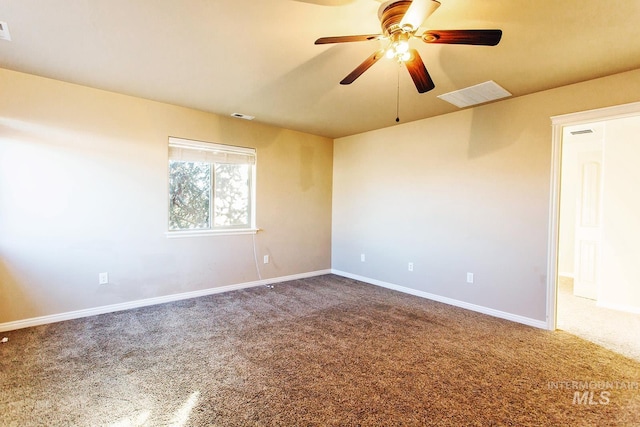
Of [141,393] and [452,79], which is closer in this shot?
[141,393]

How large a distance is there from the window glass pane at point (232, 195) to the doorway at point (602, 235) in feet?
12.6

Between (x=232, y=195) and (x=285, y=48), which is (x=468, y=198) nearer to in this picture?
(x=285, y=48)

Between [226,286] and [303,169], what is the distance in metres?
2.24

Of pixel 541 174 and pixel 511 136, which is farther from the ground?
pixel 511 136

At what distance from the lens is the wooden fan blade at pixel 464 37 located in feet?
5.20

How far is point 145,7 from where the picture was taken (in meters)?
1.89

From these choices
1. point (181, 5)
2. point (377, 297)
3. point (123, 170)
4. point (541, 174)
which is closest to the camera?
point (181, 5)

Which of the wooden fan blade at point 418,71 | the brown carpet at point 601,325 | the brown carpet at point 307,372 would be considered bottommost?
the brown carpet at point 307,372

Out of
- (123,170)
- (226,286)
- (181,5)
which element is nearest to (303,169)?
(226,286)

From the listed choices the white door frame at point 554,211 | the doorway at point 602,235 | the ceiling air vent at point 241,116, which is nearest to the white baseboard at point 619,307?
the doorway at point 602,235

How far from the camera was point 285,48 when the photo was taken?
2.35 m

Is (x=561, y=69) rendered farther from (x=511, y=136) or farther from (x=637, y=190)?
(x=637, y=190)

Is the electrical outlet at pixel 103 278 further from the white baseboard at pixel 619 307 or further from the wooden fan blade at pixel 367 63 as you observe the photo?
the white baseboard at pixel 619 307

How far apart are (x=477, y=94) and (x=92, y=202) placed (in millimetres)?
4296
